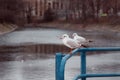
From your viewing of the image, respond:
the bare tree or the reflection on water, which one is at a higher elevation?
the reflection on water

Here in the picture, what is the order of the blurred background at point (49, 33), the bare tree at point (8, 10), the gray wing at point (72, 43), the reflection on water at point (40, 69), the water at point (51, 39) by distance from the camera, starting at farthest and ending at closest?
1. the bare tree at point (8, 10)
2. the water at point (51, 39)
3. the blurred background at point (49, 33)
4. the reflection on water at point (40, 69)
5. the gray wing at point (72, 43)

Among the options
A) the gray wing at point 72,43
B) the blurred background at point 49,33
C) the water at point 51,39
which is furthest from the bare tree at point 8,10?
the gray wing at point 72,43

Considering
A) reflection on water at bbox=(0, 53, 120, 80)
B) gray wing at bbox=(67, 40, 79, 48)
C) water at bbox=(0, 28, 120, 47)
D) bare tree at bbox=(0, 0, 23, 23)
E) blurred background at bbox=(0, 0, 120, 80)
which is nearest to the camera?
gray wing at bbox=(67, 40, 79, 48)

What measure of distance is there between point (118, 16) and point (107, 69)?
6046 centimetres

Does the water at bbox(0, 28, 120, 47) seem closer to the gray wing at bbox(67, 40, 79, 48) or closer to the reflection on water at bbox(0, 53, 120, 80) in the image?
the reflection on water at bbox(0, 53, 120, 80)

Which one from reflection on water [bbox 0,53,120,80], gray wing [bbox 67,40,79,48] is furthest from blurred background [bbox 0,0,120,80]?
gray wing [bbox 67,40,79,48]

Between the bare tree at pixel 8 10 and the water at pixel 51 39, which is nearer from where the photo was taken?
the water at pixel 51 39

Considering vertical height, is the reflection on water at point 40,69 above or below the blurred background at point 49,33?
above

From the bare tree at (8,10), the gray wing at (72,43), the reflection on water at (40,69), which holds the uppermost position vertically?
the gray wing at (72,43)

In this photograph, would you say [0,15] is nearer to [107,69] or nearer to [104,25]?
[104,25]

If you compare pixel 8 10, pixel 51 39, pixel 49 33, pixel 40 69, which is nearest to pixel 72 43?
pixel 40 69

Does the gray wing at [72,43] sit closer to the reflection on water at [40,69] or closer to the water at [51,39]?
the reflection on water at [40,69]

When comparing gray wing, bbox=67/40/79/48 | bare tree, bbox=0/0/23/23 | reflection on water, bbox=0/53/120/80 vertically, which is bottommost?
bare tree, bbox=0/0/23/23

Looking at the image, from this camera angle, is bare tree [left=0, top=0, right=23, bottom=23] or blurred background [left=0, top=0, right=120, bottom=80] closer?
blurred background [left=0, top=0, right=120, bottom=80]
